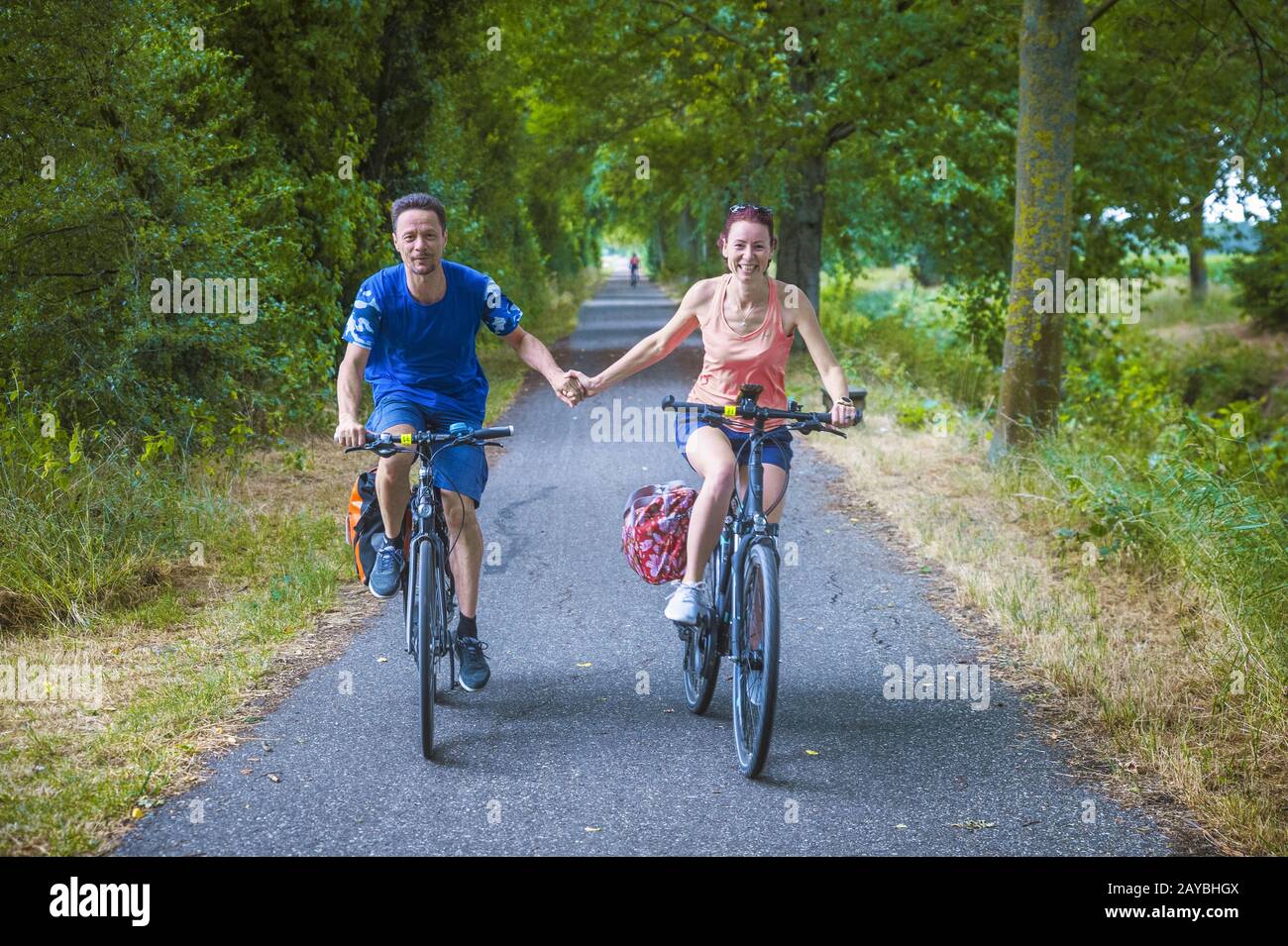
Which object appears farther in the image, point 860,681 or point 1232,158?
point 1232,158

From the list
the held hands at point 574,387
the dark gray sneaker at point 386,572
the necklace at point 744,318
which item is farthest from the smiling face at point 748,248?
the dark gray sneaker at point 386,572

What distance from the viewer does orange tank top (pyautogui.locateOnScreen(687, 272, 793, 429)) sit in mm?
4672

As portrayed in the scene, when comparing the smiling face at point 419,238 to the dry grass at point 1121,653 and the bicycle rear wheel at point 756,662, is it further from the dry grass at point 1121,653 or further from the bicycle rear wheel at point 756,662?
the dry grass at point 1121,653

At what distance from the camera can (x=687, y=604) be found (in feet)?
14.7

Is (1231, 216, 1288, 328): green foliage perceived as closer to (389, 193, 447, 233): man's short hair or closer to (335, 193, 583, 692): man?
(335, 193, 583, 692): man

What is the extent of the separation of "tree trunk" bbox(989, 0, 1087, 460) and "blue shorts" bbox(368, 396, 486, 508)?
19.0 ft

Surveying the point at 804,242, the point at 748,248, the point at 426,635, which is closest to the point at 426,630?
the point at 426,635

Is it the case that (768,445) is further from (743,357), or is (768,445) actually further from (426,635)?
(426,635)


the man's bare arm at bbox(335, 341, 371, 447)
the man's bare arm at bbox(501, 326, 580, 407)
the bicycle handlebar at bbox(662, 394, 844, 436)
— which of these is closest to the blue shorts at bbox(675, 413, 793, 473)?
the bicycle handlebar at bbox(662, 394, 844, 436)

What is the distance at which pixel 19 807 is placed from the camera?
3.79 metres

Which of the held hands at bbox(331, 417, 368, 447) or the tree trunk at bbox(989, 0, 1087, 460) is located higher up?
the tree trunk at bbox(989, 0, 1087, 460)
